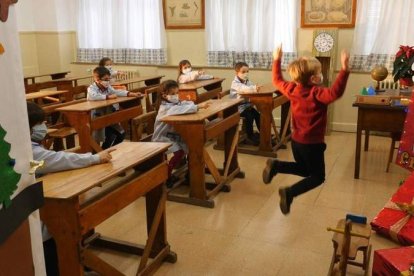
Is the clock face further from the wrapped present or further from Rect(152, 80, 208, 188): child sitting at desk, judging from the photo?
Rect(152, 80, 208, 188): child sitting at desk

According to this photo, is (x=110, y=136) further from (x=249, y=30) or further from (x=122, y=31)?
(x=122, y=31)

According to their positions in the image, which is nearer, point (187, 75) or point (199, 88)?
point (199, 88)

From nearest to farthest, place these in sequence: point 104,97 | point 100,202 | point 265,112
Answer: point 100,202 < point 104,97 < point 265,112

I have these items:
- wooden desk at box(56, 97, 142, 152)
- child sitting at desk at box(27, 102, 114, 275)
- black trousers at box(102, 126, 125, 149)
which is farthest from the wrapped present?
black trousers at box(102, 126, 125, 149)

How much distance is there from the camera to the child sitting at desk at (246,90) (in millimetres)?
5090

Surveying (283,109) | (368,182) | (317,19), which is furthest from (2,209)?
(317,19)

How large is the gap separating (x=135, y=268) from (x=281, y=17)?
4.61 meters

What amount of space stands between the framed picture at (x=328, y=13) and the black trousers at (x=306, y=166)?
3.79 metres

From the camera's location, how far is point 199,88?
5.71 m

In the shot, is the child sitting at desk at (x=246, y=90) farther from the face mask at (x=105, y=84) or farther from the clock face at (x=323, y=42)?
the face mask at (x=105, y=84)

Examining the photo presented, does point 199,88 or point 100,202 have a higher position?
point 199,88

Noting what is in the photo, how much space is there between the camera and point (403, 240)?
2.86 meters

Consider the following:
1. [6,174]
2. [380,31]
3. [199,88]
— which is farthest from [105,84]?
[6,174]

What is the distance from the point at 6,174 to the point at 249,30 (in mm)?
5791
